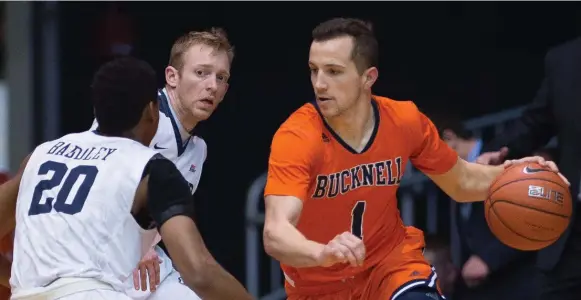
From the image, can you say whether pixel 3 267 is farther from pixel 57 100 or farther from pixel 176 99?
pixel 57 100

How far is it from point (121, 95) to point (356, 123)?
1.24 meters

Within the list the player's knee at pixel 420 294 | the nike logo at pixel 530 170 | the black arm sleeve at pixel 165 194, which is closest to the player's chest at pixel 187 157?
the player's knee at pixel 420 294

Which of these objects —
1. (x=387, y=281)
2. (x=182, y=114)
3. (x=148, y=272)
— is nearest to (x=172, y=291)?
(x=148, y=272)

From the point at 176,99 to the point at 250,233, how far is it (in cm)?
194

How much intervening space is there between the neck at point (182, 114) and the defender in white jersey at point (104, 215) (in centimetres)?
126

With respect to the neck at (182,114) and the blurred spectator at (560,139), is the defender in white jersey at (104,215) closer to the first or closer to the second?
the neck at (182,114)

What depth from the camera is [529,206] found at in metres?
5.92

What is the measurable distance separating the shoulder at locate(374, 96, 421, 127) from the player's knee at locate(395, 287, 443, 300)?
71cm

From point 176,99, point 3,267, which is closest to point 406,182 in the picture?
point 176,99

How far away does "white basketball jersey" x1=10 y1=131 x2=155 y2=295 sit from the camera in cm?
473

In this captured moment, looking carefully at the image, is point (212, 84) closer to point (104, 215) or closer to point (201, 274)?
point (104, 215)

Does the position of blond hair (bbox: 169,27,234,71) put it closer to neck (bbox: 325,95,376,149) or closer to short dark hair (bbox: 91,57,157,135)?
neck (bbox: 325,95,376,149)

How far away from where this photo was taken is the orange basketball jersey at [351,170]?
5547 mm

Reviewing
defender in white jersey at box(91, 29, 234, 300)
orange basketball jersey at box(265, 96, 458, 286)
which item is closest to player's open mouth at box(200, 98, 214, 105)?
defender in white jersey at box(91, 29, 234, 300)
